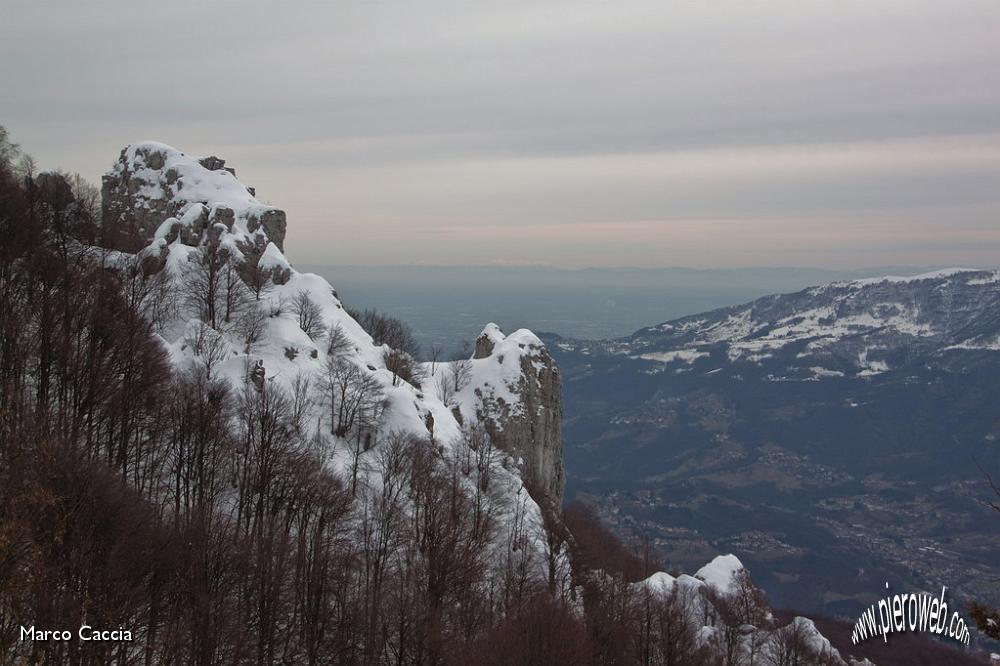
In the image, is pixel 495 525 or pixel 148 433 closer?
pixel 148 433

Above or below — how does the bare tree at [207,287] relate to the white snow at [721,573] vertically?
above

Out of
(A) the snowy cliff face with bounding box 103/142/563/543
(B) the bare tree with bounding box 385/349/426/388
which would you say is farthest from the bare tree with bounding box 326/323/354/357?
(B) the bare tree with bounding box 385/349/426/388

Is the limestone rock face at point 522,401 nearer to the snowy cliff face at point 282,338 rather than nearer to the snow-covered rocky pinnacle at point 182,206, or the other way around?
the snowy cliff face at point 282,338

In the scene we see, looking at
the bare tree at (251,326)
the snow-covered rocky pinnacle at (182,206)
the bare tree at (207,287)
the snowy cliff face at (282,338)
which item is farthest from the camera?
the snow-covered rocky pinnacle at (182,206)

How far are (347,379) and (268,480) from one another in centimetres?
1402

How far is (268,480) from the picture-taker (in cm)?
4859

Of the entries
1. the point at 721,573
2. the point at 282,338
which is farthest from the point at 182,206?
the point at 721,573

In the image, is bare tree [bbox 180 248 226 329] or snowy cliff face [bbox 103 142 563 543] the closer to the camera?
snowy cliff face [bbox 103 142 563 543]

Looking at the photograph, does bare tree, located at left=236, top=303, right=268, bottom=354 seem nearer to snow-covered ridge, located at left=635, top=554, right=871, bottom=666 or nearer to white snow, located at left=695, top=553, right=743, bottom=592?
snow-covered ridge, located at left=635, top=554, right=871, bottom=666

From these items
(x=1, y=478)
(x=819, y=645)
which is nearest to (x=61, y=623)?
(x=1, y=478)

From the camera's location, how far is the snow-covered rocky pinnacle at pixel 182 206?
7219 centimetres

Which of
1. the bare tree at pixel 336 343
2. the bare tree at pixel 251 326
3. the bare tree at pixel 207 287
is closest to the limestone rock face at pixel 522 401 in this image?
the bare tree at pixel 336 343

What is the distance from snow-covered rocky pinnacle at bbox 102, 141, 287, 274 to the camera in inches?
2842

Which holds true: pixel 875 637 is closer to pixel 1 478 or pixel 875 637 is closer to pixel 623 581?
pixel 623 581
